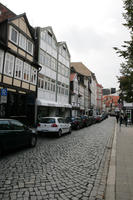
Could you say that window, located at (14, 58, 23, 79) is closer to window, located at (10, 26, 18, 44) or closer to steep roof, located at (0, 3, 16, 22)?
window, located at (10, 26, 18, 44)

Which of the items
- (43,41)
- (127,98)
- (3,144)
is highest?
(43,41)

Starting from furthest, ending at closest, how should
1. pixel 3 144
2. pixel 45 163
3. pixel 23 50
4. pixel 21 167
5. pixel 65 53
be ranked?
1. pixel 65 53
2. pixel 23 50
3. pixel 3 144
4. pixel 45 163
5. pixel 21 167

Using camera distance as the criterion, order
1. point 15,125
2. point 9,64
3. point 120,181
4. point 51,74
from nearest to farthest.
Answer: point 120,181, point 15,125, point 9,64, point 51,74

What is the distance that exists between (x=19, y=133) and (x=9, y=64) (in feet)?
32.1

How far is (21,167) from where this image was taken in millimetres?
5027

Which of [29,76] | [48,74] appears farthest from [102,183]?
[48,74]

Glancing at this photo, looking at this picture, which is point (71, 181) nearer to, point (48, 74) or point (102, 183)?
point (102, 183)

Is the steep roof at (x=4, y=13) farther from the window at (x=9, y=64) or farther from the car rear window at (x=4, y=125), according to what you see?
the car rear window at (x=4, y=125)

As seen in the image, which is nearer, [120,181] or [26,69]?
[120,181]

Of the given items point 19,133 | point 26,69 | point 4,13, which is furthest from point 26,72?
point 19,133

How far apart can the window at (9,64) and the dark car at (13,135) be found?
8.65 meters

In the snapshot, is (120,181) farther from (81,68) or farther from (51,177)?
(81,68)

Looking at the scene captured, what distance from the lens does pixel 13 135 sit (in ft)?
21.7

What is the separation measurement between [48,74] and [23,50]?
6531mm
